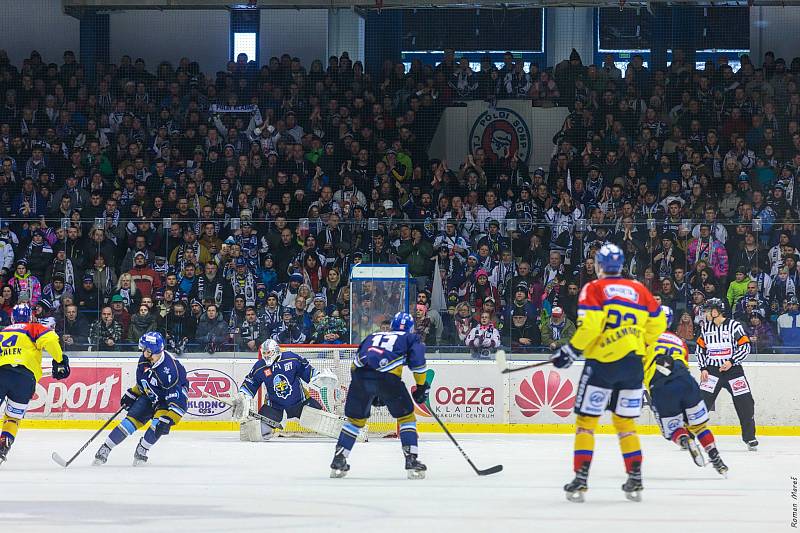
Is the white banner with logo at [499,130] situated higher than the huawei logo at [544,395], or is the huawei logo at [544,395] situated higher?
the white banner with logo at [499,130]

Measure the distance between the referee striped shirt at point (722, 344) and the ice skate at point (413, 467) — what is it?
12.4 feet

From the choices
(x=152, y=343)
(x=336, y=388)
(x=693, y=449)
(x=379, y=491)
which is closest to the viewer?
(x=379, y=491)

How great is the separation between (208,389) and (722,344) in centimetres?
542

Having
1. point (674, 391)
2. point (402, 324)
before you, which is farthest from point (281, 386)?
point (674, 391)

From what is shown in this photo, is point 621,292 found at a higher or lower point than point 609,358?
higher

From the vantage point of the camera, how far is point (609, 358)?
7418mm

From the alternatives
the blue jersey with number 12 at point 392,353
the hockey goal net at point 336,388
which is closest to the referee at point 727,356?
the hockey goal net at point 336,388

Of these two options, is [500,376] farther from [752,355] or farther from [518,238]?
[752,355]

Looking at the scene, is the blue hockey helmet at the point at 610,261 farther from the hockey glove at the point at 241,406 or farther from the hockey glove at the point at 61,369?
the hockey glove at the point at 241,406

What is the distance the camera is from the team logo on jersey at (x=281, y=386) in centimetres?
1249

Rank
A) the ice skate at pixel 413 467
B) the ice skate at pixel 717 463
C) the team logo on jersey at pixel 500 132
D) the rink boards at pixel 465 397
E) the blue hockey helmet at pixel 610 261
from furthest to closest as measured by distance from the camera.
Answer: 1. the team logo on jersey at pixel 500 132
2. the rink boards at pixel 465 397
3. the ice skate at pixel 717 463
4. the ice skate at pixel 413 467
5. the blue hockey helmet at pixel 610 261

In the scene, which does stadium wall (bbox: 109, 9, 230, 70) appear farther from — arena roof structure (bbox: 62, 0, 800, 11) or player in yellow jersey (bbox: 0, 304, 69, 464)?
player in yellow jersey (bbox: 0, 304, 69, 464)

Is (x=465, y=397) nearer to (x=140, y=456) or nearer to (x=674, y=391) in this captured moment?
(x=140, y=456)

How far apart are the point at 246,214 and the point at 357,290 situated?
238cm
